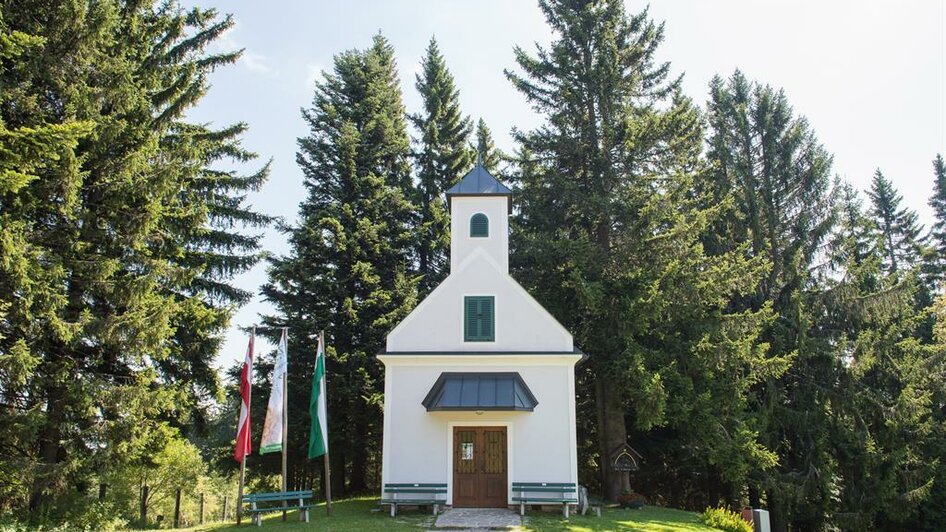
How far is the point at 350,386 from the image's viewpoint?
75.9ft

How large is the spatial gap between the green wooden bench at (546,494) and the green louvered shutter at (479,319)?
418 cm

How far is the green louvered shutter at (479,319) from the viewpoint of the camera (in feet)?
60.6

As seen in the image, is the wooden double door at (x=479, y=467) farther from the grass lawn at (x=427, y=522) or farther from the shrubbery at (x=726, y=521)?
the shrubbery at (x=726, y=521)

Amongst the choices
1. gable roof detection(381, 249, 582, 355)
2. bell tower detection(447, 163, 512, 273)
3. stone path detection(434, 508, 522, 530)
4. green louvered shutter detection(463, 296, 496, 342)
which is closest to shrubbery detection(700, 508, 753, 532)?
stone path detection(434, 508, 522, 530)

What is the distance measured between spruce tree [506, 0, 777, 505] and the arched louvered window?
2653 mm

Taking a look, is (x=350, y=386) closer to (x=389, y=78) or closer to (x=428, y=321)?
(x=428, y=321)

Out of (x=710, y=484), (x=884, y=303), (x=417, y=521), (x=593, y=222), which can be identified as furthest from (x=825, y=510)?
(x=417, y=521)

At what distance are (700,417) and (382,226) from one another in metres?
13.9

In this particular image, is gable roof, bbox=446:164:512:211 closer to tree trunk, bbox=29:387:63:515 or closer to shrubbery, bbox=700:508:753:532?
shrubbery, bbox=700:508:753:532

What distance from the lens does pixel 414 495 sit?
16.9 meters

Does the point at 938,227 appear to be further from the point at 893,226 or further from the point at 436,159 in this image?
the point at 436,159

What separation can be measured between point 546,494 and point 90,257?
41.0 feet

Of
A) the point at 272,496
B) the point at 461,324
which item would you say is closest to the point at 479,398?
the point at 461,324

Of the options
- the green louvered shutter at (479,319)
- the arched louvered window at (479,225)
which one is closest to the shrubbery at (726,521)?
the green louvered shutter at (479,319)
